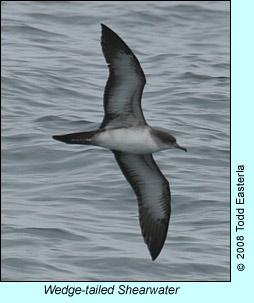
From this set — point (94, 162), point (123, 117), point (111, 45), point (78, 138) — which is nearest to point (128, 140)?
point (123, 117)

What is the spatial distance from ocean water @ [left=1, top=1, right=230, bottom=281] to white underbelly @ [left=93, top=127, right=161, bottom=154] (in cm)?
180

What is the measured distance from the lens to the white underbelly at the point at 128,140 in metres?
9.02

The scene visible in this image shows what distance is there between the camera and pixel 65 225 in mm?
Answer: 11133

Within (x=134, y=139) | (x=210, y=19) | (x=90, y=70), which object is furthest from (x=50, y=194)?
(x=210, y=19)

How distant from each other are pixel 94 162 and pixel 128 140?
12.6 ft

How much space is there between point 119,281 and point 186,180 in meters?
2.63

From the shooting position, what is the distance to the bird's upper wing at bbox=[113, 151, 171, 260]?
9.95 m

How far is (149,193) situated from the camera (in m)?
10.1

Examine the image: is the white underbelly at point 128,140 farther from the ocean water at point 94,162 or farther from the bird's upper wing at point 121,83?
the ocean water at point 94,162

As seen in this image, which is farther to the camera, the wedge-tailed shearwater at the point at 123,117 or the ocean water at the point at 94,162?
the ocean water at the point at 94,162

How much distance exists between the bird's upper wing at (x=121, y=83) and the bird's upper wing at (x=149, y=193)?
0.82 m

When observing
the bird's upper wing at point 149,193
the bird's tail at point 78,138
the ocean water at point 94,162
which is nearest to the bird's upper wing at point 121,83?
the bird's tail at point 78,138

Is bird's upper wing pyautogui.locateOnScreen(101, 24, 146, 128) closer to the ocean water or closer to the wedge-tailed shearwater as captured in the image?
the wedge-tailed shearwater

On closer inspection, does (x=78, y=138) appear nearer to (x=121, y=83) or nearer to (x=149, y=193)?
(x=121, y=83)
